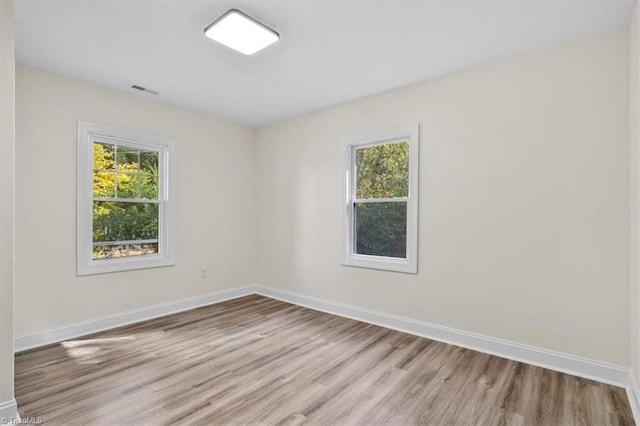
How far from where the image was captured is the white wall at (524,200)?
2404 millimetres

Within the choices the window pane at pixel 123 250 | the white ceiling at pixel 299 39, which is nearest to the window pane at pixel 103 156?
the white ceiling at pixel 299 39

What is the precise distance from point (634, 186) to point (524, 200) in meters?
0.69

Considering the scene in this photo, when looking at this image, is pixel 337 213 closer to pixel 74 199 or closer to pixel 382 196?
pixel 382 196

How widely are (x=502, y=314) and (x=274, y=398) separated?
205 cm

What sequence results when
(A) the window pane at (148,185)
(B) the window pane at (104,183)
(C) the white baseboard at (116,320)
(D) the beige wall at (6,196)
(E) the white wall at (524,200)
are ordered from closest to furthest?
(D) the beige wall at (6,196), (E) the white wall at (524,200), (C) the white baseboard at (116,320), (B) the window pane at (104,183), (A) the window pane at (148,185)

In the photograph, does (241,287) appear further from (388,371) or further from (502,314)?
(502,314)

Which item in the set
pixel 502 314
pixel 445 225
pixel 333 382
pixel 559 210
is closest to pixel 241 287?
pixel 333 382

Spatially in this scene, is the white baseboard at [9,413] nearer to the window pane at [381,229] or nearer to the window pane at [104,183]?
the window pane at [104,183]

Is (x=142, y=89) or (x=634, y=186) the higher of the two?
(x=142, y=89)

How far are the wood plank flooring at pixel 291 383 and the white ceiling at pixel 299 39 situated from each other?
2.59 m

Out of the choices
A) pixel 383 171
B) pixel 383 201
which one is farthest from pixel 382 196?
pixel 383 171

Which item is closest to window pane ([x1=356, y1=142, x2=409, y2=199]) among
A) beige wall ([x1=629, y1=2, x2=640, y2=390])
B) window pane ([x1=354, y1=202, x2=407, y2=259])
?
window pane ([x1=354, y1=202, x2=407, y2=259])

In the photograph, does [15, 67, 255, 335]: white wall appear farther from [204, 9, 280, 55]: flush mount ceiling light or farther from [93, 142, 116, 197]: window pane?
[204, 9, 280, 55]: flush mount ceiling light

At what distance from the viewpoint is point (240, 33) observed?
93.8 inches
